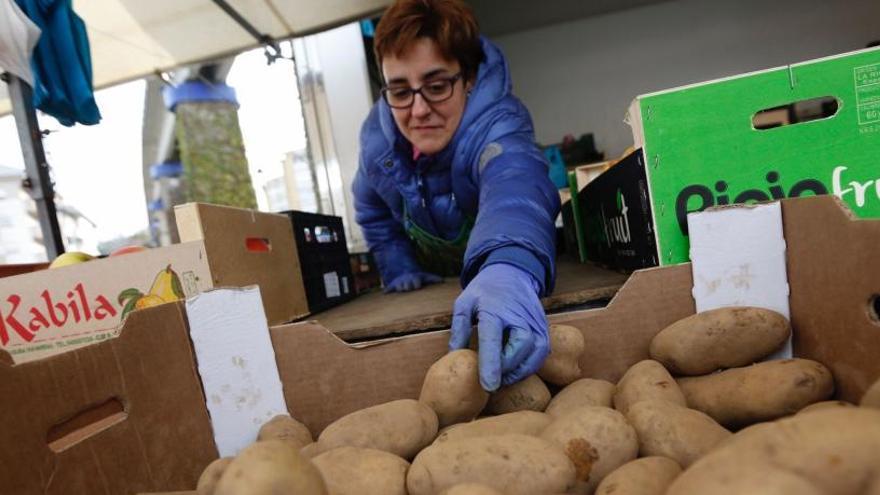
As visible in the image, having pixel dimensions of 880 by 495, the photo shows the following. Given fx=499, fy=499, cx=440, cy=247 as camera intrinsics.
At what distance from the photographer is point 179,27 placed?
90.4 inches

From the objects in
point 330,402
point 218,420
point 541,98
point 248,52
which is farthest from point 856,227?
point 541,98

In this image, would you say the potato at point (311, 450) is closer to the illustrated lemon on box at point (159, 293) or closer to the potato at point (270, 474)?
the potato at point (270, 474)

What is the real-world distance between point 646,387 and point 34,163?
2043 mm

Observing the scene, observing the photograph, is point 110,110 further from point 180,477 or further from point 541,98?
point 541,98

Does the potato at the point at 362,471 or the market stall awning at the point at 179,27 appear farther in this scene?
Result: the market stall awning at the point at 179,27

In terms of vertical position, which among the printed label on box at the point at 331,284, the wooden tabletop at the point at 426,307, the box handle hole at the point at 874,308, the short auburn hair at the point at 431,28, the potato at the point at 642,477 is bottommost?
the potato at the point at 642,477

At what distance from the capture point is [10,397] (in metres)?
0.58

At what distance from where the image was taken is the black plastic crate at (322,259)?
159cm

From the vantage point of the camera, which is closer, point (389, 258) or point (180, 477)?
point (180, 477)

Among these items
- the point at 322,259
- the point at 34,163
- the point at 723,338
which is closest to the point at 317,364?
the point at 723,338

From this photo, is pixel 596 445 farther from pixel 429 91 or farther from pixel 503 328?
pixel 429 91

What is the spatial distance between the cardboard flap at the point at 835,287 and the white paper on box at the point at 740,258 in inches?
0.7

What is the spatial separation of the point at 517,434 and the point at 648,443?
0.17 m

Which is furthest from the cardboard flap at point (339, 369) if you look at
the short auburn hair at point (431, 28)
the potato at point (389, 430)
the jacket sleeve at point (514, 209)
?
the short auburn hair at point (431, 28)
